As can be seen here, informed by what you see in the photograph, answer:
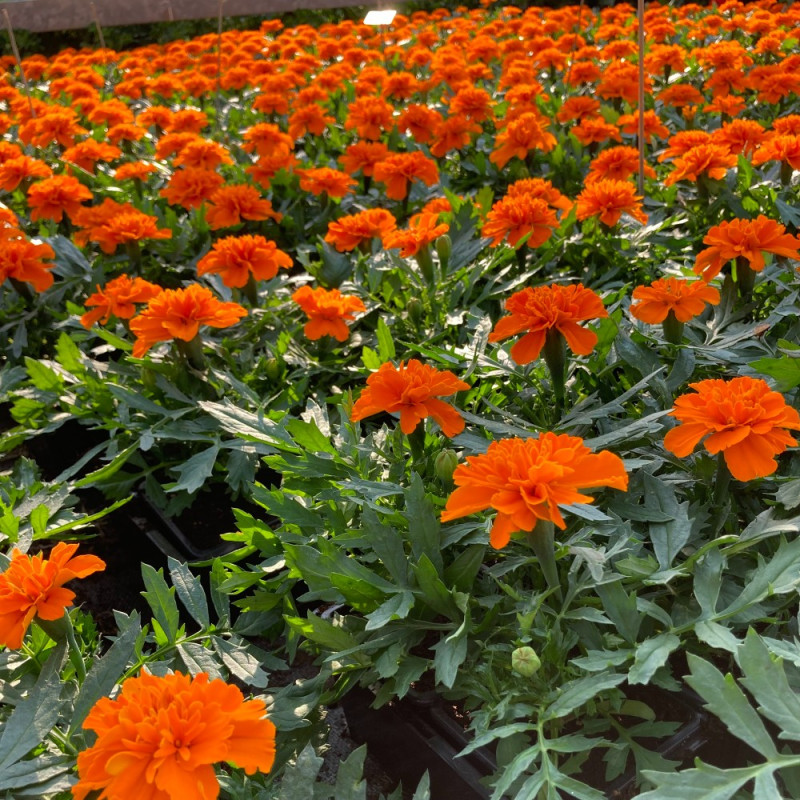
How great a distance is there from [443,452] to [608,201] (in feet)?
2.66

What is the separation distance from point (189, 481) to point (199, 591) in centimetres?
31

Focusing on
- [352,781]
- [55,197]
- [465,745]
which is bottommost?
[465,745]

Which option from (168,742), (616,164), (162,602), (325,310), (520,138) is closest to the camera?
(168,742)

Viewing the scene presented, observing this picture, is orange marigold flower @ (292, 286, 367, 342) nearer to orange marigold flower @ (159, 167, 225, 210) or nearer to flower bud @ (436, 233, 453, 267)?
flower bud @ (436, 233, 453, 267)

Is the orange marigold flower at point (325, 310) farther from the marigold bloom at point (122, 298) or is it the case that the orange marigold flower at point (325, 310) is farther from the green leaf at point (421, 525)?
the green leaf at point (421, 525)

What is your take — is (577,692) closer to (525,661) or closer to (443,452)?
(525,661)

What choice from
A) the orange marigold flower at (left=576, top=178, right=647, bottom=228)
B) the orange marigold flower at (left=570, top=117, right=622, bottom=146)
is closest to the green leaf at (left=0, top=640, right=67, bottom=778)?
the orange marigold flower at (left=576, top=178, right=647, bottom=228)

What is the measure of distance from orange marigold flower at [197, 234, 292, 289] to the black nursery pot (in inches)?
34.3

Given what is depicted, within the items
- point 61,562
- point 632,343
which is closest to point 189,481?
point 61,562

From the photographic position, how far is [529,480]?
779 millimetres

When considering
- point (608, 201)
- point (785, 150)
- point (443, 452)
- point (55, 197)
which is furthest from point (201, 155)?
point (443, 452)

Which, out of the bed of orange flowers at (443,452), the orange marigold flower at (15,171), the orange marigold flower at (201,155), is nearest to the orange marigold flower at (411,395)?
the bed of orange flowers at (443,452)

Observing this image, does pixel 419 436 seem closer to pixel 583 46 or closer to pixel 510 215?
pixel 510 215

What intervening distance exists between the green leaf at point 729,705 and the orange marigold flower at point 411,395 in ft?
1.33
